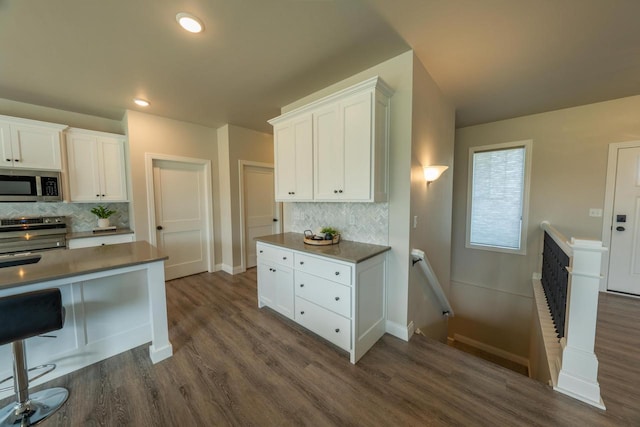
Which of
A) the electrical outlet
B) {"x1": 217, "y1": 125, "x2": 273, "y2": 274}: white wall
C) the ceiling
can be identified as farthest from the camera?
{"x1": 217, "y1": 125, "x2": 273, "y2": 274}: white wall

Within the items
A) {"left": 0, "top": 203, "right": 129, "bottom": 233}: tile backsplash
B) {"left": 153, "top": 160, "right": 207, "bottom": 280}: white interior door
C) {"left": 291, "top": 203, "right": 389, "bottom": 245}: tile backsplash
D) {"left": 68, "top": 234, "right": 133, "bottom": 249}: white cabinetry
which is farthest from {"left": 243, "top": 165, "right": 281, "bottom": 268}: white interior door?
{"left": 0, "top": 203, "right": 129, "bottom": 233}: tile backsplash

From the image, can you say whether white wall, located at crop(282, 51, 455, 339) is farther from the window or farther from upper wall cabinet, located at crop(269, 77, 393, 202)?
the window

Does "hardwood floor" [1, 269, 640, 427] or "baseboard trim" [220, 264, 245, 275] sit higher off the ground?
"baseboard trim" [220, 264, 245, 275]

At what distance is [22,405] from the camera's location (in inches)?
58.2

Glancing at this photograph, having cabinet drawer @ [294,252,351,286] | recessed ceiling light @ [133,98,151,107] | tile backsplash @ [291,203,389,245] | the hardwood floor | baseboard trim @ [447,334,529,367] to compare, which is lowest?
baseboard trim @ [447,334,529,367]

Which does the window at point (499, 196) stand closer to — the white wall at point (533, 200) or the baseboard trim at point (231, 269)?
the white wall at point (533, 200)

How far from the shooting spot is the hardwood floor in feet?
4.89

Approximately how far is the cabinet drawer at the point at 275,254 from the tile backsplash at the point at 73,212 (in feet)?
8.86

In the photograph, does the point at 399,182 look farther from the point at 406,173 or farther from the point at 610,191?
the point at 610,191

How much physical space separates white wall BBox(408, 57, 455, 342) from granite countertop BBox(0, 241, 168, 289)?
2.44 m

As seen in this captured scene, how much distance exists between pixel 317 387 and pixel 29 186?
411cm

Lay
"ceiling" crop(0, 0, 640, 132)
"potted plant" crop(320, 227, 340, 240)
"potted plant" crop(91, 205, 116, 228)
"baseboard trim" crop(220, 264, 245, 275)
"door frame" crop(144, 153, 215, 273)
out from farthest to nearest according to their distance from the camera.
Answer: "baseboard trim" crop(220, 264, 245, 275) → "door frame" crop(144, 153, 215, 273) → "potted plant" crop(91, 205, 116, 228) → "potted plant" crop(320, 227, 340, 240) → "ceiling" crop(0, 0, 640, 132)

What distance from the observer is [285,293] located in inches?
100

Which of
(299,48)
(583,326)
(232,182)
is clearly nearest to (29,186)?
(232,182)
